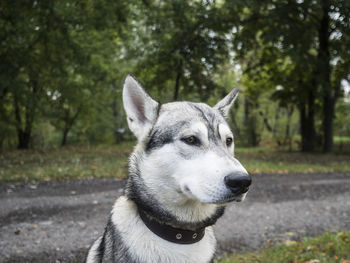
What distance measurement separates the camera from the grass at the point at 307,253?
4.11 m

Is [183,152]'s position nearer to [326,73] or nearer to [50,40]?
[50,40]

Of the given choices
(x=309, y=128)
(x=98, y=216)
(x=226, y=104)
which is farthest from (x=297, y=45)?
(x=226, y=104)

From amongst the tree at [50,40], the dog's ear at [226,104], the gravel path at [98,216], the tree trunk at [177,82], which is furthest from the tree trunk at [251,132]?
the dog's ear at [226,104]

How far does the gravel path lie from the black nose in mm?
2938

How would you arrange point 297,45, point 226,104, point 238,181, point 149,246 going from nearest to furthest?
1. point 238,181
2. point 149,246
3. point 226,104
4. point 297,45

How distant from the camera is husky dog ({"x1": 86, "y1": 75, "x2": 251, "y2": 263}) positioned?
240 centimetres

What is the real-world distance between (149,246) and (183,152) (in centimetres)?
81

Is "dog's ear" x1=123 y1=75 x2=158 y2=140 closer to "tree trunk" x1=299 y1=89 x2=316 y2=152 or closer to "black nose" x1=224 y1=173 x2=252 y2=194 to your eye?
"black nose" x1=224 y1=173 x2=252 y2=194

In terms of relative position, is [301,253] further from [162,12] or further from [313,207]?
[162,12]

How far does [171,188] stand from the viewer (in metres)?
2.55

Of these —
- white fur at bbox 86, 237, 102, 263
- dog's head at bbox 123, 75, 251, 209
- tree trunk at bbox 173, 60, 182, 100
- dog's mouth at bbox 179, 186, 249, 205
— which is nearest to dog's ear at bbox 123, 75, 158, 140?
dog's head at bbox 123, 75, 251, 209

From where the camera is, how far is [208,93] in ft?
44.1

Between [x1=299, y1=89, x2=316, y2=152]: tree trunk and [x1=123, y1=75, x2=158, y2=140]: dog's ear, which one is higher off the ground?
[x1=123, y1=75, x2=158, y2=140]: dog's ear

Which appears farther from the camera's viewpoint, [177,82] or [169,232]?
[177,82]
